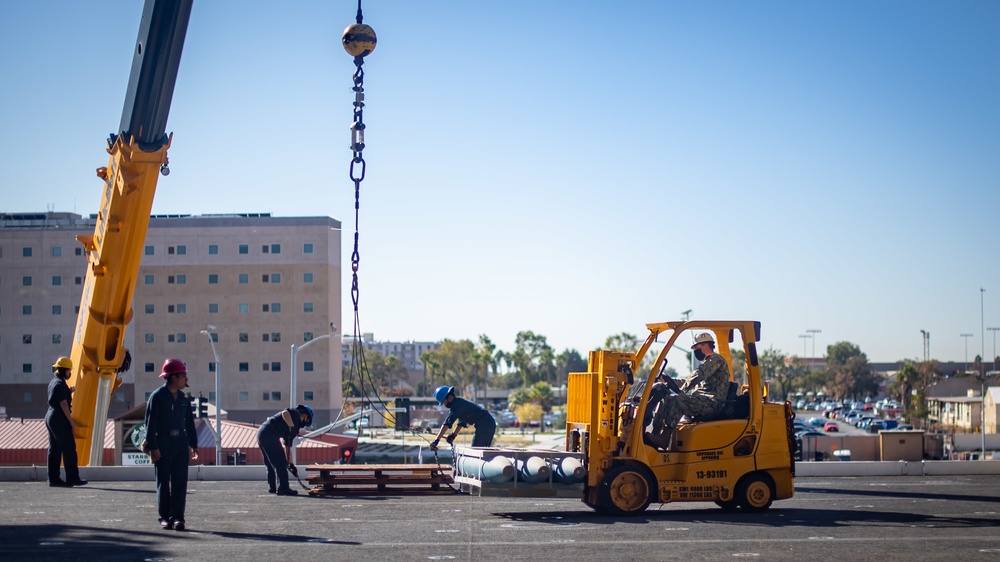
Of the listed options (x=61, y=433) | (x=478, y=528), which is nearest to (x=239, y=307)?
(x=61, y=433)

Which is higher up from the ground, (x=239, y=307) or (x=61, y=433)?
(x=239, y=307)

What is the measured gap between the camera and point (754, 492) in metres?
13.7

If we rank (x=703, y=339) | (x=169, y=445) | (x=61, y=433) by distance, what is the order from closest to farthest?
1. (x=169, y=445)
2. (x=703, y=339)
3. (x=61, y=433)

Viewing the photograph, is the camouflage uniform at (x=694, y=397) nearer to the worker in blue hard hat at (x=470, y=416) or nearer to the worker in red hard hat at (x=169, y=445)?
the worker in blue hard hat at (x=470, y=416)

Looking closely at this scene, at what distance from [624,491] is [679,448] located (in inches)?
37.2

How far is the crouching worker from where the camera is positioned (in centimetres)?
1566

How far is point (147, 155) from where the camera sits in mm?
19984

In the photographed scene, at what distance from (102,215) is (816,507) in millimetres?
15039

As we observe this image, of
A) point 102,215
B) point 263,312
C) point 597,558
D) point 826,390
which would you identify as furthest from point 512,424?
point 597,558

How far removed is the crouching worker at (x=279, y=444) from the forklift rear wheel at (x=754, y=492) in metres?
6.62

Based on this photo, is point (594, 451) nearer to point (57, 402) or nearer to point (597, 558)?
point (597, 558)

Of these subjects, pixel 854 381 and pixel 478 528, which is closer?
pixel 478 528

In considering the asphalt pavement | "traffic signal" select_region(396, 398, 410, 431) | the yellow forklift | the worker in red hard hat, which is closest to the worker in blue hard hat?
the asphalt pavement

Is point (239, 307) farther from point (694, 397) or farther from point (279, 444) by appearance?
point (694, 397)
